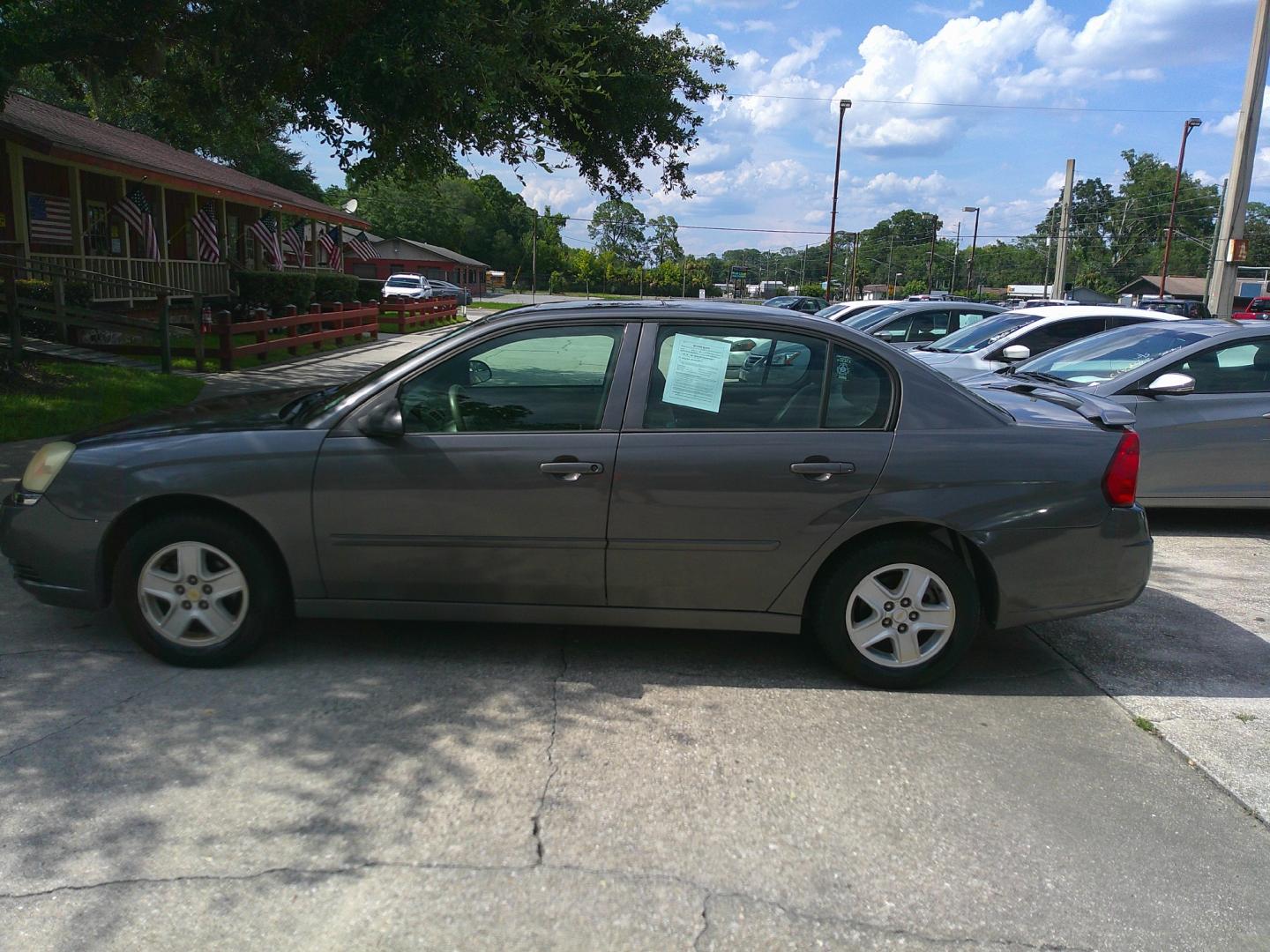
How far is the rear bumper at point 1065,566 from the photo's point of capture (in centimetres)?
430

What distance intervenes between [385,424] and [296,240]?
1295 inches

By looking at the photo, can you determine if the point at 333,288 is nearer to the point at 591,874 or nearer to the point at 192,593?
the point at 192,593

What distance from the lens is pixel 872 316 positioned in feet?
51.9

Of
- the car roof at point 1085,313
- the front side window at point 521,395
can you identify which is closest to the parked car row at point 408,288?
the car roof at point 1085,313

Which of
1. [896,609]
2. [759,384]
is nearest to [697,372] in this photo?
[759,384]

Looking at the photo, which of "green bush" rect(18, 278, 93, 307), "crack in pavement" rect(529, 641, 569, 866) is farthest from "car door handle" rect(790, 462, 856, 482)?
"green bush" rect(18, 278, 93, 307)

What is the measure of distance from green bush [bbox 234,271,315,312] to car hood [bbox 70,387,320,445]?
64.2 ft

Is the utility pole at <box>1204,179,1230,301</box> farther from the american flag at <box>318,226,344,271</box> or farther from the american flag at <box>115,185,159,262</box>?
the american flag at <box>318,226,344,271</box>

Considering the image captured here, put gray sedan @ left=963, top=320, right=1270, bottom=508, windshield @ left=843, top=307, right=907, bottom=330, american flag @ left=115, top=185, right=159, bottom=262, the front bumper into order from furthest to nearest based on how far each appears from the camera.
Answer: american flag @ left=115, top=185, right=159, bottom=262 → windshield @ left=843, top=307, right=907, bottom=330 → gray sedan @ left=963, top=320, right=1270, bottom=508 → the front bumper

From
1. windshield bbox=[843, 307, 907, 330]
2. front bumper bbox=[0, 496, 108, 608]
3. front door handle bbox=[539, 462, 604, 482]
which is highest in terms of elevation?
windshield bbox=[843, 307, 907, 330]

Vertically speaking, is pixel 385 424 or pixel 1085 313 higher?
pixel 1085 313

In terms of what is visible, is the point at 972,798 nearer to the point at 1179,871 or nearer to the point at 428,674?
the point at 1179,871

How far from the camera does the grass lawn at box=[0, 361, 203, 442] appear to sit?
978 cm

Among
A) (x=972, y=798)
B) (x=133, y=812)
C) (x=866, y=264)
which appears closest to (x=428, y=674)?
(x=133, y=812)
